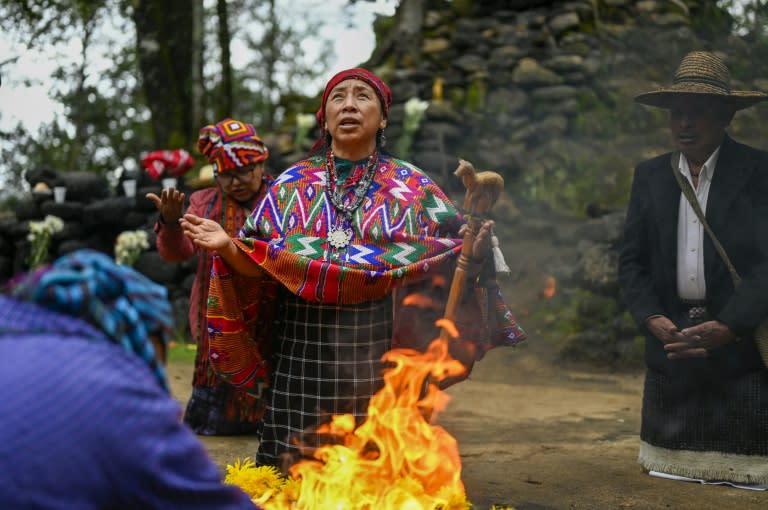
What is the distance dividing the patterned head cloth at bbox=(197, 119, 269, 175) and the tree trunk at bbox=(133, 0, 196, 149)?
10.0 meters

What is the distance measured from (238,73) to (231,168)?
30273 mm

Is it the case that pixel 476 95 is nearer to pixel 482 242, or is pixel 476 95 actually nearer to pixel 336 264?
pixel 482 242

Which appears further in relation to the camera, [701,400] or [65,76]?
[65,76]

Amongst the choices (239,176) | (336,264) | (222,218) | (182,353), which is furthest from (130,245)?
(336,264)

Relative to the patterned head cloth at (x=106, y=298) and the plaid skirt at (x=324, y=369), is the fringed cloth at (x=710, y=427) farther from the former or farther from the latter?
the patterned head cloth at (x=106, y=298)

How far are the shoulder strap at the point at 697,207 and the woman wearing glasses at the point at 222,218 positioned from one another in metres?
2.63

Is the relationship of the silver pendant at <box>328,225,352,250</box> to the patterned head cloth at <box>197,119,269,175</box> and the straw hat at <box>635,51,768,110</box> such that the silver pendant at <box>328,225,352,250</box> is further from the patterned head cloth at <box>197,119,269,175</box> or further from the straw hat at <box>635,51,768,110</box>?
the straw hat at <box>635,51,768,110</box>

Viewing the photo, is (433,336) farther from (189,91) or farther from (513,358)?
(189,91)

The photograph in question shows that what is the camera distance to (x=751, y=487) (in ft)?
16.3

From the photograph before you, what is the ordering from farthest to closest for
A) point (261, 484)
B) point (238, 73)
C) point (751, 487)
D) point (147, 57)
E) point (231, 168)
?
1. point (238, 73)
2. point (147, 57)
3. point (231, 168)
4. point (751, 487)
5. point (261, 484)

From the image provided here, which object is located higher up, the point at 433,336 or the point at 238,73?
the point at 238,73

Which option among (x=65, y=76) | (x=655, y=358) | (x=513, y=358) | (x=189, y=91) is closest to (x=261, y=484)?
(x=655, y=358)

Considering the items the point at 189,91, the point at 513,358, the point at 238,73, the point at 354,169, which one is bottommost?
the point at 513,358

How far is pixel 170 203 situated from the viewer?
16.6 ft
